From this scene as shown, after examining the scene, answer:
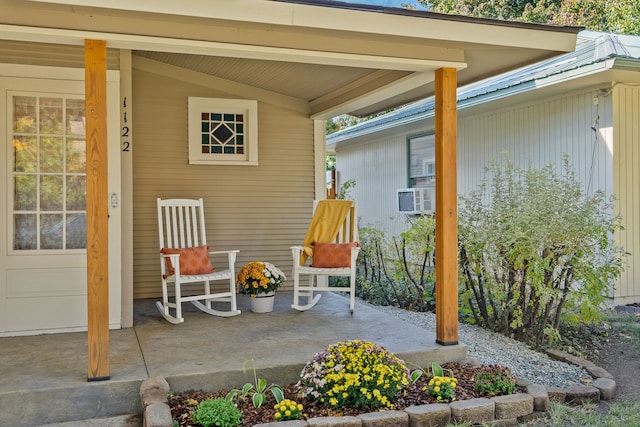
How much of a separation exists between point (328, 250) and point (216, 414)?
9.16ft

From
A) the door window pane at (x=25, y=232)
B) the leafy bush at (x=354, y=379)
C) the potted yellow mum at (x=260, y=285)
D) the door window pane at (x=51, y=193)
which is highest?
the door window pane at (x=51, y=193)

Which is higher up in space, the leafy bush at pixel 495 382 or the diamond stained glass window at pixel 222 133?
the diamond stained glass window at pixel 222 133

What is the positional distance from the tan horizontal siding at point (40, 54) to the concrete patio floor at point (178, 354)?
2.12 m

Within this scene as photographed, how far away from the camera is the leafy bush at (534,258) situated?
439 centimetres

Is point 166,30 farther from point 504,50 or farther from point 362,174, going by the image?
point 362,174

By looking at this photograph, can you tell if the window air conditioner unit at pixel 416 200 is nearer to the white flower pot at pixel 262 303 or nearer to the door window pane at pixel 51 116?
the white flower pot at pixel 262 303

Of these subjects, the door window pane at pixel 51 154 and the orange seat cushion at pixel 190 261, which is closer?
the door window pane at pixel 51 154

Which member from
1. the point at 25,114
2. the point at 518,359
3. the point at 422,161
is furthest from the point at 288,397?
the point at 422,161

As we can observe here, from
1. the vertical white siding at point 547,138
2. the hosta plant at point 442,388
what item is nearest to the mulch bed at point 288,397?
the hosta plant at point 442,388

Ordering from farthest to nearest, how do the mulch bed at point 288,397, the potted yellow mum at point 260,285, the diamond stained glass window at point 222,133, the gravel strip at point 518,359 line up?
the diamond stained glass window at point 222,133, the potted yellow mum at point 260,285, the gravel strip at point 518,359, the mulch bed at point 288,397

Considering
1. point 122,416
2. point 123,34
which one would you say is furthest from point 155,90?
point 122,416

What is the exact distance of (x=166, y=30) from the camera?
3389 millimetres

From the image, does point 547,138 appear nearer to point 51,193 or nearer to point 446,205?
point 446,205

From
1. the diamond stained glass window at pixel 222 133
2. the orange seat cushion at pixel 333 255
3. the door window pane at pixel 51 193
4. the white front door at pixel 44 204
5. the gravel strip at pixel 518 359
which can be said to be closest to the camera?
the gravel strip at pixel 518 359
